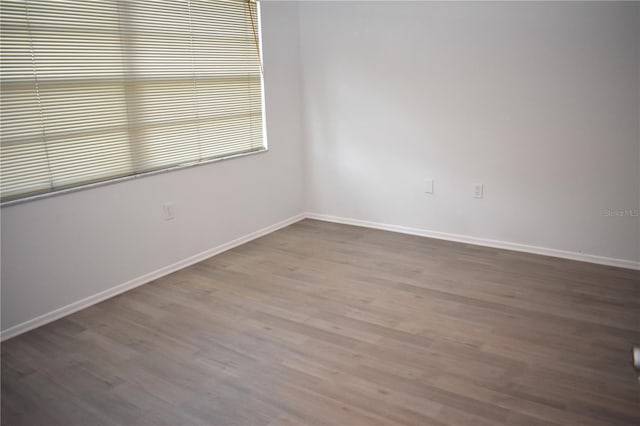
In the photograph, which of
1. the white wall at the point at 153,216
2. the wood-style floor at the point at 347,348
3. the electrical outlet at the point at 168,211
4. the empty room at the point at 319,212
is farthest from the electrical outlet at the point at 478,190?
the electrical outlet at the point at 168,211

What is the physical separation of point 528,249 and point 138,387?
9.81 ft

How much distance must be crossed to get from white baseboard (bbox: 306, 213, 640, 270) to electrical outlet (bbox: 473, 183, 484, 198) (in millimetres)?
359

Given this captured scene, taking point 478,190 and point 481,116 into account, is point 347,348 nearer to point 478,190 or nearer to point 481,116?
point 478,190

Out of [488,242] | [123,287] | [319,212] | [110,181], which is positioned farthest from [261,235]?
[488,242]

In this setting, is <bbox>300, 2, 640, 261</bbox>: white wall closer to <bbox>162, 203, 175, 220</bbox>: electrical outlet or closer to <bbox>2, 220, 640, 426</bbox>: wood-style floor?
<bbox>2, 220, 640, 426</bbox>: wood-style floor

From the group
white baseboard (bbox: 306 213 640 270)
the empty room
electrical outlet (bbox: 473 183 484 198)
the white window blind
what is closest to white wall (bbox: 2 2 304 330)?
the empty room

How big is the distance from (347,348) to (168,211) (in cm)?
174

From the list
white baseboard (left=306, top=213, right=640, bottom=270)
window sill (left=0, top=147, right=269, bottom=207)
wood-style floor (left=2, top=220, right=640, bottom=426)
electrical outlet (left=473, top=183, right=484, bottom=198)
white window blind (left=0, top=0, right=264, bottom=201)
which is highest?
white window blind (left=0, top=0, right=264, bottom=201)

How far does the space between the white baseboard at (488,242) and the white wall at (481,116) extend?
0.12ft

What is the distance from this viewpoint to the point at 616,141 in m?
3.55

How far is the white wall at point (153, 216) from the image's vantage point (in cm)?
293

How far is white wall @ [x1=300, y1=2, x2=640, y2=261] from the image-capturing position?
3553 mm

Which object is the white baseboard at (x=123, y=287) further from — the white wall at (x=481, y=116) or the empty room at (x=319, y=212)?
the white wall at (x=481, y=116)

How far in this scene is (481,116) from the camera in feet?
13.1
